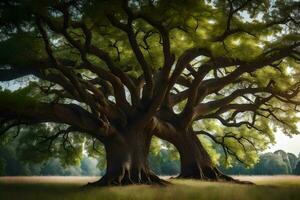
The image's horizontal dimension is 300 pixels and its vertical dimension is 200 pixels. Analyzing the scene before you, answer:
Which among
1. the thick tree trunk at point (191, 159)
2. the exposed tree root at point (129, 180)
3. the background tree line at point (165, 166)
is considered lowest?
the exposed tree root at point (129, 180)

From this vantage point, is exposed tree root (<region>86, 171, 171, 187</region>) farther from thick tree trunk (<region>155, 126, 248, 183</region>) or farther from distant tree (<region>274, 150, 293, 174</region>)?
distant tree (<region>274, 150, 293, 174</region>)

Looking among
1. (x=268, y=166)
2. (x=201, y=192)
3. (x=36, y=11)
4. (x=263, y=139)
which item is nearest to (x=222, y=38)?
(x=201, y=192)

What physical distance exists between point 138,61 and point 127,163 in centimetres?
517

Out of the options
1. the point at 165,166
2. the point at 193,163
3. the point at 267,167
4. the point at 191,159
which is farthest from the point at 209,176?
the point at 267,167

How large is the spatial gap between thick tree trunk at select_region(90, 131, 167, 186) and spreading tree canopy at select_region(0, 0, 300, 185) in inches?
2.1

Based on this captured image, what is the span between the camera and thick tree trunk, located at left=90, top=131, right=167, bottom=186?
72.8ft

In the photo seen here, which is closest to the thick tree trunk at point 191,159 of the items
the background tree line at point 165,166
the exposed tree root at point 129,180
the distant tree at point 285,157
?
the exposed tree root at point 129,180

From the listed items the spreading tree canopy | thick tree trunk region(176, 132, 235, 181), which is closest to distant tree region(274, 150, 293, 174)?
the spreading tree canopy

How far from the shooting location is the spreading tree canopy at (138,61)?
1839 cm

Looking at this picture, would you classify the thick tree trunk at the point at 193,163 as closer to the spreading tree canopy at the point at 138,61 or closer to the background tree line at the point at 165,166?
the spreading tree canopy at the point at 138,61

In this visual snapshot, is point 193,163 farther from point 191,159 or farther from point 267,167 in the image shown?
point 267,167

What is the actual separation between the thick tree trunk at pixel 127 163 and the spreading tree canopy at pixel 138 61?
0.05 metres

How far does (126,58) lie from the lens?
2541 centimetres

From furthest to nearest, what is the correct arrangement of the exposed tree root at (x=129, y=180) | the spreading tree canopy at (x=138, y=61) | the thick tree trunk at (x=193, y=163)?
1. the thick tree trunk at (x=193, y=163)
2. the exposed tree root at (x=129, y=180)
3. the spreading tree canopy at (x=138, y=61)
